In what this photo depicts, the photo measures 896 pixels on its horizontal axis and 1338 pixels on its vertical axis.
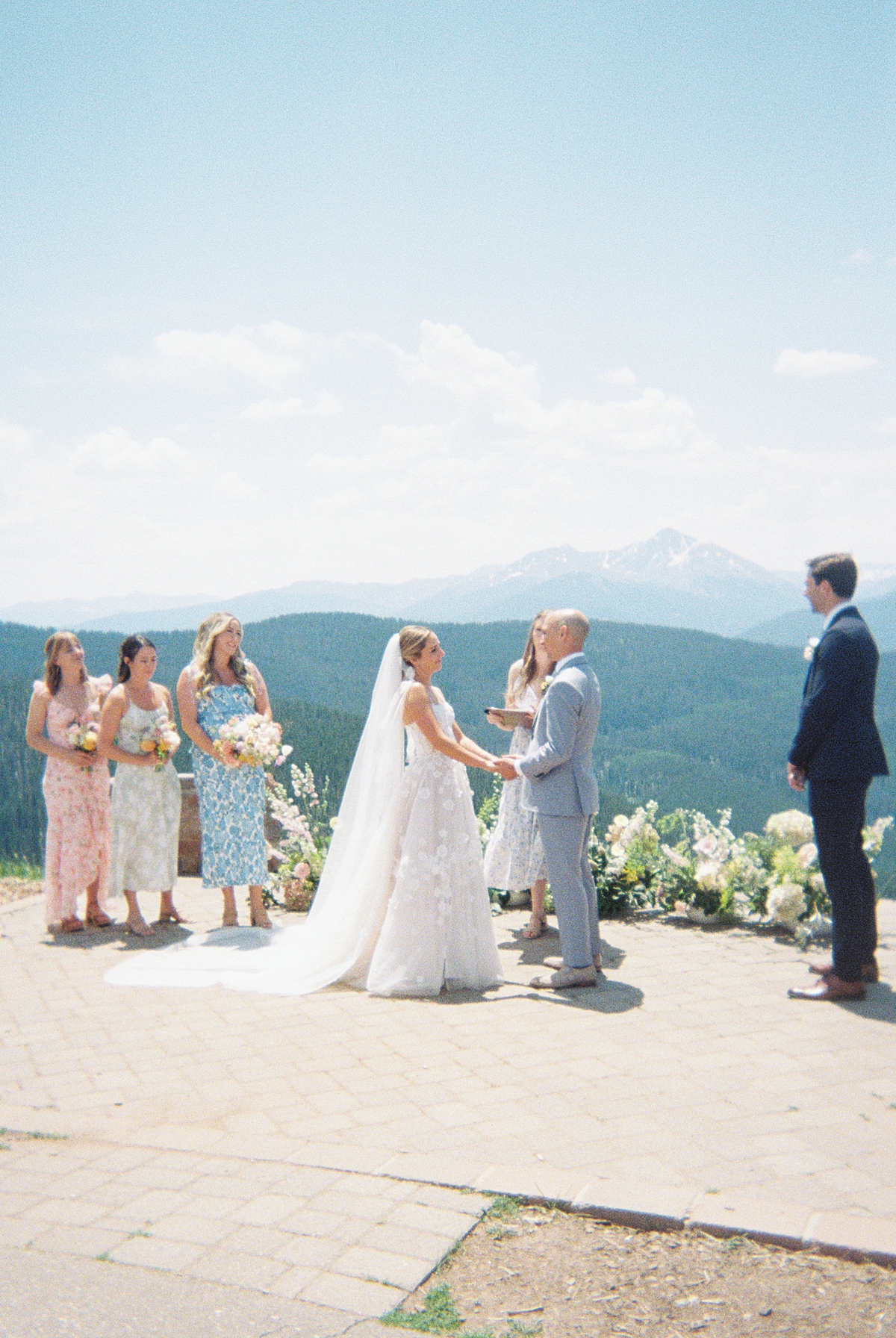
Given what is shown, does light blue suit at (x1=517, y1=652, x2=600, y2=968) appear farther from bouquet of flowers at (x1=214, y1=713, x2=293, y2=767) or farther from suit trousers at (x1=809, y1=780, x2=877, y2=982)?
bouquet of flowers at (x1=214, y1=713, x2=293, y2=767)

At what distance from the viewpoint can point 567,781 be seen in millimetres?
5883

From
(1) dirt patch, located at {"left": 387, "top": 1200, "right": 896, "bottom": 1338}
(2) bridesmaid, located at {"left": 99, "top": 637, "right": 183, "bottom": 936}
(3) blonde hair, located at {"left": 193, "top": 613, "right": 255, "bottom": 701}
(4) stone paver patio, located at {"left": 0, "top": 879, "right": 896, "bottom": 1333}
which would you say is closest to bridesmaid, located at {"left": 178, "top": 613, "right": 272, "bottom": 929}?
(3) blonde hair, located at {"left": 193, "top": 613, "right": 255, "bottom": 701}

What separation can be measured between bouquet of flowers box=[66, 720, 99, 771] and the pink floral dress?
5 centimetres

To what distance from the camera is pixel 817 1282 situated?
2.95 m

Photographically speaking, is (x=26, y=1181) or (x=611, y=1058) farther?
(x=611, y=1058)

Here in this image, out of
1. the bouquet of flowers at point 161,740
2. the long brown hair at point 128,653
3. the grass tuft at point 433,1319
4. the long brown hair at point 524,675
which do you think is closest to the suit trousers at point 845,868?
the long brown hair at point 524,675

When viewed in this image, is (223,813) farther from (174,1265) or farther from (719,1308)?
(719,1308)

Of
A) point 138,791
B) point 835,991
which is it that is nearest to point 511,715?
point 835,991

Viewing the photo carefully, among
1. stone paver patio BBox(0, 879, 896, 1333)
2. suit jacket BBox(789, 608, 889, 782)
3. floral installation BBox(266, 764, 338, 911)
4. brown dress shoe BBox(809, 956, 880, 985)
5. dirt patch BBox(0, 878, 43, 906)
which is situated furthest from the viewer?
dirt patch BBox(0, 878, 43, 906)

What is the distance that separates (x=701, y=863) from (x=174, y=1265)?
552cm

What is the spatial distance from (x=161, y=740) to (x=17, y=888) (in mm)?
3550

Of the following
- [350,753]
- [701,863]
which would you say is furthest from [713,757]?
[701,863]

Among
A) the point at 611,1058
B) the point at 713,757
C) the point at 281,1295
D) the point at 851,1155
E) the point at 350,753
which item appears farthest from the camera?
the point at 713,757

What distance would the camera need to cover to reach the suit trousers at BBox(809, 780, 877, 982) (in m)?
5.57
